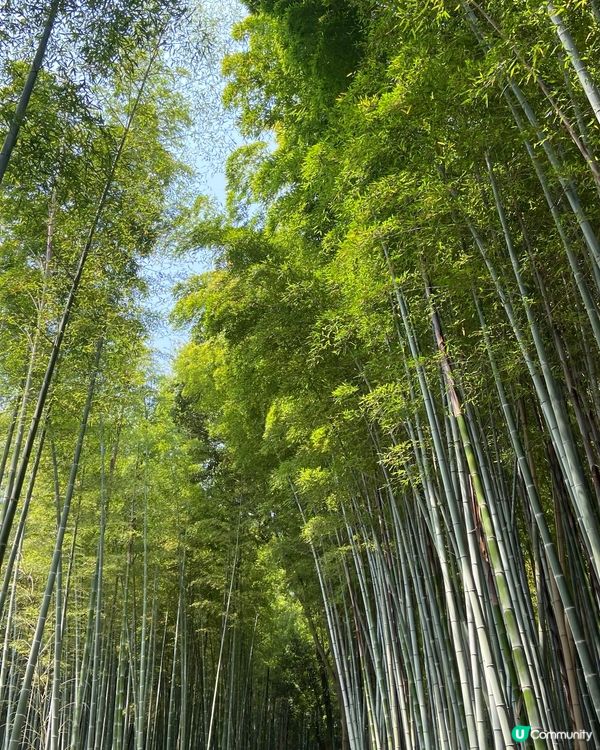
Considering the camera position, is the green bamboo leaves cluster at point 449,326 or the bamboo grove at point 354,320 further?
the bamboo grove at point 354,320

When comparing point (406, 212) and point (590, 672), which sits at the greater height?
point (406, 212)

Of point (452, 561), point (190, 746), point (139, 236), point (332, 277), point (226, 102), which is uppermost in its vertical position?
point (226, 102)

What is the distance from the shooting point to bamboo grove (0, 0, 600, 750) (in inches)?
93.7

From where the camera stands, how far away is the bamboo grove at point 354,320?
238 centimetres

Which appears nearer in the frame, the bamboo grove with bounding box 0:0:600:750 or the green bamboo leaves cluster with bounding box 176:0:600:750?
the green bamboo leaves cluster with bounding box 176:0:600:750

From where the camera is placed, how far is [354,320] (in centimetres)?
366

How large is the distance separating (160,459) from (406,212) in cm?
494

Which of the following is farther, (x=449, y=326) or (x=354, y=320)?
(x=354, y=320)

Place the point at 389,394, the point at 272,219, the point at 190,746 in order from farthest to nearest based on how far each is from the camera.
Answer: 1. the point at 190,746
2. the point at 272,219
3. the point at 389,394

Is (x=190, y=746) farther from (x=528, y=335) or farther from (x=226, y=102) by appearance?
(x=226, y=102)

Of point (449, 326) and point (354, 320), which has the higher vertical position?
point (354, 320)

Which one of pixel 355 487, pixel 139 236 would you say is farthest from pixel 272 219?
pixel 355 487

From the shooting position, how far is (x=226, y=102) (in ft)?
18.3

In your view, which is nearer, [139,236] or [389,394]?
[389,394]
